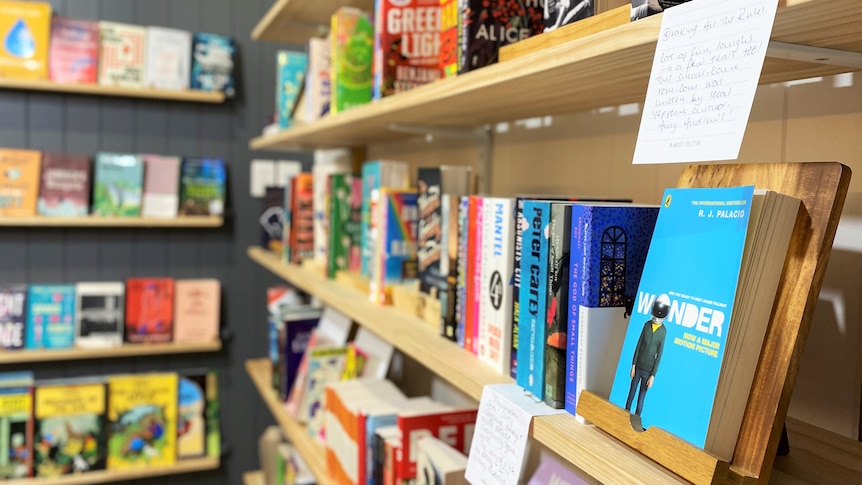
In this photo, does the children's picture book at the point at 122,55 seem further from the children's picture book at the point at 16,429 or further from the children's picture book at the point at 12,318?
the children's picture book at the point at 16,429

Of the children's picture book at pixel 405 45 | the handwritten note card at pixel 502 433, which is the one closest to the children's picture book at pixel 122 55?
the children's picture book at pixel 405 45

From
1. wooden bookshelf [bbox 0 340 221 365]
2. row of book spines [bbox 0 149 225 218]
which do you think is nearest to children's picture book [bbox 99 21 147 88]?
row of book spines [bbox 0 149 225 218]

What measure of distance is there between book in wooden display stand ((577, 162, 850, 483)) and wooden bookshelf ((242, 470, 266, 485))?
8.64 feet

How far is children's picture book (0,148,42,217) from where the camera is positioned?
2.77 metres

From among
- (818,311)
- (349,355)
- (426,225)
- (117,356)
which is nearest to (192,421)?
(117,356)

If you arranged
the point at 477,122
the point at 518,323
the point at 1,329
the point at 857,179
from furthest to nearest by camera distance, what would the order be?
the point at 1,329 → the point at 477,122 → the point at 518,323 → the point at 857,179

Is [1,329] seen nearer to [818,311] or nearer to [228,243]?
[228,243]

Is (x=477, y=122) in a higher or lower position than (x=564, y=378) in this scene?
higher

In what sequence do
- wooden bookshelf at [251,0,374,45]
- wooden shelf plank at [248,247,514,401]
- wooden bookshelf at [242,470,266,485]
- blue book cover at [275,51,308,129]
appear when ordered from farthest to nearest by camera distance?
wooden bookshelf at [242,470,266,485] < blue book cover at [275,51,308,129] < wooden bookshelf at [251,0,374,45] < wooden shelf plank at [248,247,514,401]

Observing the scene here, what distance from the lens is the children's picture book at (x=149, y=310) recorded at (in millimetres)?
3004

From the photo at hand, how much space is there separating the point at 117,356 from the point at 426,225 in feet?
7.43

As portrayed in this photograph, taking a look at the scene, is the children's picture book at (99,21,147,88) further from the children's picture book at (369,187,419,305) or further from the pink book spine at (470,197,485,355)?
the pink book spine at (470,197,485,355)

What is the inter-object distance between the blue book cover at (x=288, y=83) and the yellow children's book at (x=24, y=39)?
1.12 metres

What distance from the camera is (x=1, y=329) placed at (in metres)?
2.79
